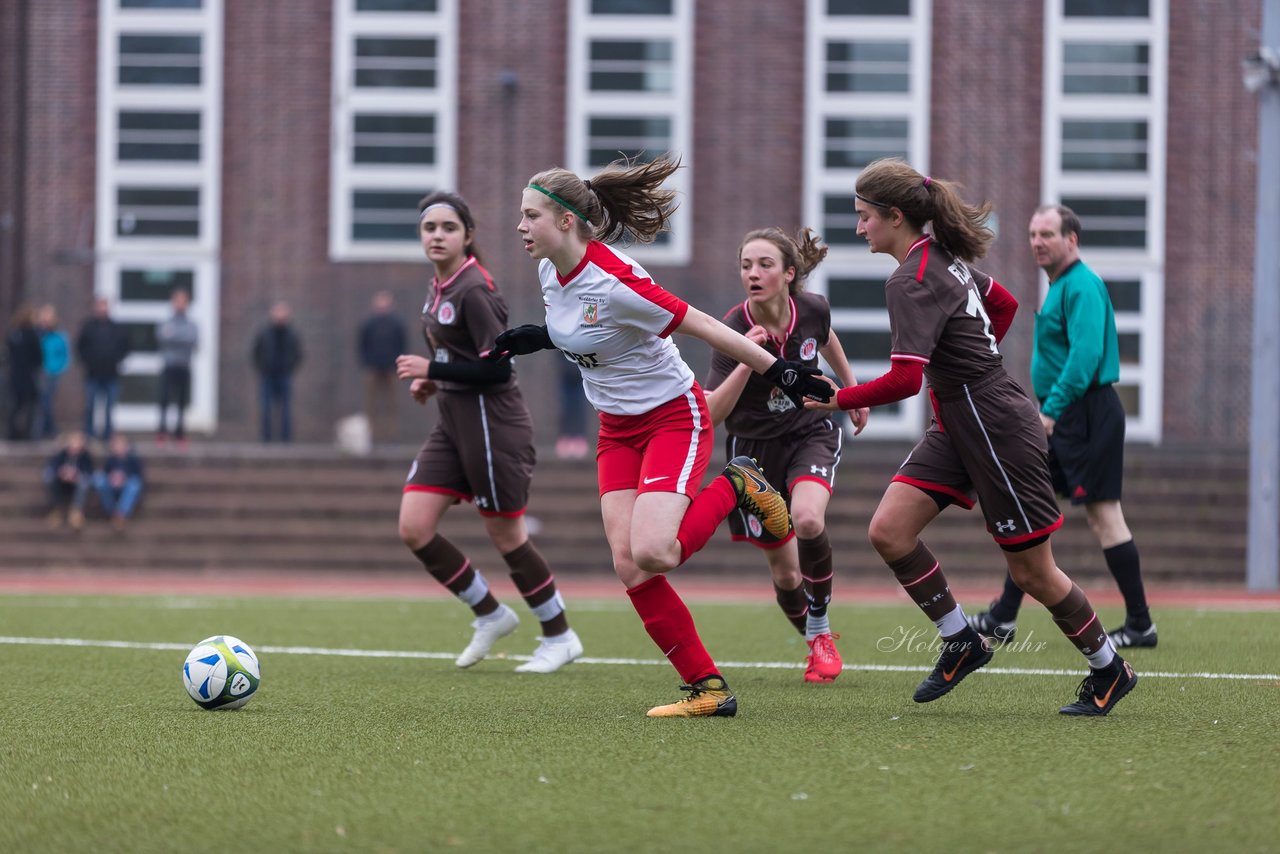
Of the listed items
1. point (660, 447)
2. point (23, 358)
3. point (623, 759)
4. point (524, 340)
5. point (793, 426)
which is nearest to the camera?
point (623, 759)

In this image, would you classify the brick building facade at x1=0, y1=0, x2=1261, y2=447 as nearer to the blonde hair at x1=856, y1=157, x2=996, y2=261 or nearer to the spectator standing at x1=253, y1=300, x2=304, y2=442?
the spectator standing at x1=253, y1=300, x2=304, y2=442

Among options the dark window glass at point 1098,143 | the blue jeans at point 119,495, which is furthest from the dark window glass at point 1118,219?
the blue jeans at point 119,495

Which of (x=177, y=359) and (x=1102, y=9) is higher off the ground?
(x=1102, y=9)

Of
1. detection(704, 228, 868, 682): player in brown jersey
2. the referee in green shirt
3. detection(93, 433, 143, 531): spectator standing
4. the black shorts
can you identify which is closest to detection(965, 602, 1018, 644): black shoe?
the referee in green shirt

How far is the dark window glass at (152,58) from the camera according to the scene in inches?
885

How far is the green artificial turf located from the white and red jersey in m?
1.18

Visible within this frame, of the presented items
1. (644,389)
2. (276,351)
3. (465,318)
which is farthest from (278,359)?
(644,389)

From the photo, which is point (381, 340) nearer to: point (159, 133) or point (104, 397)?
point (104, 397)

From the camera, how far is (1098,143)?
22391 millimetres

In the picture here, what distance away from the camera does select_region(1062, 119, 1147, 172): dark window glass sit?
22.4 m

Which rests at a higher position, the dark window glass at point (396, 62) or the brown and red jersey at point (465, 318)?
the dark window glass at point (396, 62)

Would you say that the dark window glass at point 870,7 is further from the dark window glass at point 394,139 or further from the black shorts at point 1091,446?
the black shorts at point 1091,446

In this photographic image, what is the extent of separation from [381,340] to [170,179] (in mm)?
4456

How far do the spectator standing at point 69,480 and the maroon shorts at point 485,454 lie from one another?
10.4m
